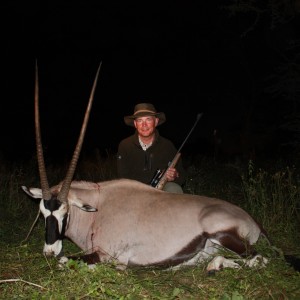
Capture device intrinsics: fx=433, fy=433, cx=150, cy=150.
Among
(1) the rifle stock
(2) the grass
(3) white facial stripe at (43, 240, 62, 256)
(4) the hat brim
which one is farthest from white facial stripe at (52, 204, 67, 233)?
(4) the hat brim

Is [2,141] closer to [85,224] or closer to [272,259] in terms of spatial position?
[85,224]

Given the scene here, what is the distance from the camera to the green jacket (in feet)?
16.3

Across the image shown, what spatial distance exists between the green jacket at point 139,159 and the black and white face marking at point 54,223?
4.72 feet

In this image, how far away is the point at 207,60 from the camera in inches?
790

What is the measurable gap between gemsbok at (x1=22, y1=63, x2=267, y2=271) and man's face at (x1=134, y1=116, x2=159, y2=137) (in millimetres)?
1099

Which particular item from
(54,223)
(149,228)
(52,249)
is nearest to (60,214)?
(54,223)

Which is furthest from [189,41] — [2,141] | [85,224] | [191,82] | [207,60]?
[85,224]

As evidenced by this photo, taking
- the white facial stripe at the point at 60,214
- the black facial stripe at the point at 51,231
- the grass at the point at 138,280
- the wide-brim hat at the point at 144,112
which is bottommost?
the grass at the point at 138,280

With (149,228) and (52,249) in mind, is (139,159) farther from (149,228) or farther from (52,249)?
(52,249)

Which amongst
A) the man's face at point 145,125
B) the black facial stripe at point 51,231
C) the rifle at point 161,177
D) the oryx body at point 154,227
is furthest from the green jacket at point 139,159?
the black facial stripe at point 51,231

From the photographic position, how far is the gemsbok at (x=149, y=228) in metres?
3.48

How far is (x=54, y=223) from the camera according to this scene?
3494mm

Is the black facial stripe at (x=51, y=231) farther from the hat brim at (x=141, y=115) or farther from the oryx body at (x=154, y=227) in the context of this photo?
the hat brim at (x=141, y=115)

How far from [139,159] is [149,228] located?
1435 mm
